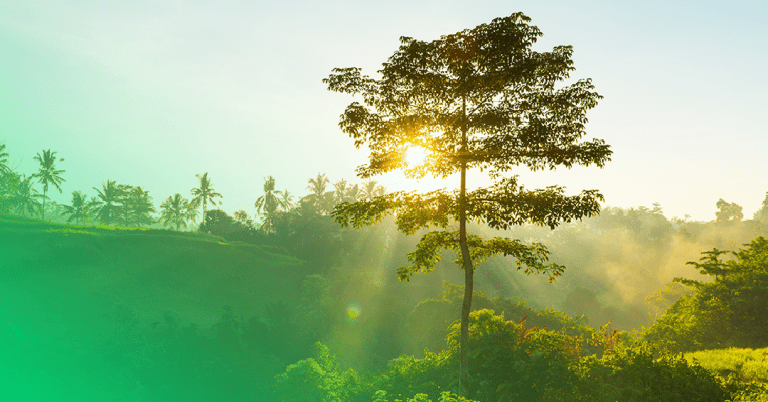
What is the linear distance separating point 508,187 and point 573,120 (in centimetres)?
195

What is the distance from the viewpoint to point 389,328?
117ft

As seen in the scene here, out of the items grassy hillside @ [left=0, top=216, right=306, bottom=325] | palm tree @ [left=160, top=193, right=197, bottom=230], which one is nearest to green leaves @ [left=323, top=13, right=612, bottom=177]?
grassy hillside @ [left=0, top=216, right=306, bottom=325]

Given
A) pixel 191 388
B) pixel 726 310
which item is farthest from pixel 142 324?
pixel 726 310

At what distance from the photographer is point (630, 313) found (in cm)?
5412

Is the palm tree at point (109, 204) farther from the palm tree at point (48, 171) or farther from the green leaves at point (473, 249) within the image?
the green leaves at point (473, 249)

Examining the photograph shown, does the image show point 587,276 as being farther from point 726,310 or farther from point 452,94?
point 452,94

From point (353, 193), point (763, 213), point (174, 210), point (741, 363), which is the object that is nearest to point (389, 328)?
point (741, 363)

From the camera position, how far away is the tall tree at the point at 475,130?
8.42 meters

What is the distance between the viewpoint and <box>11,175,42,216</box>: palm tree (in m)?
77.1

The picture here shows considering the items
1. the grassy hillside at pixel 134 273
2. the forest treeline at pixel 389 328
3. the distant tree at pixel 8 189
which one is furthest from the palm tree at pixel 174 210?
the grassy hillside at pixel 134 273

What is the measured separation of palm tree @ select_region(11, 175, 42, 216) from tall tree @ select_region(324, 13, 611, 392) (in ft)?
314

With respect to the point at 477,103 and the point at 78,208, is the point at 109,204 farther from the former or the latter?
the point at 477,103

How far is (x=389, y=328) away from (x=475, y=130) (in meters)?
29.3

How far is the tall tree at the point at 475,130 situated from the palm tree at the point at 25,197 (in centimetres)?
9557
